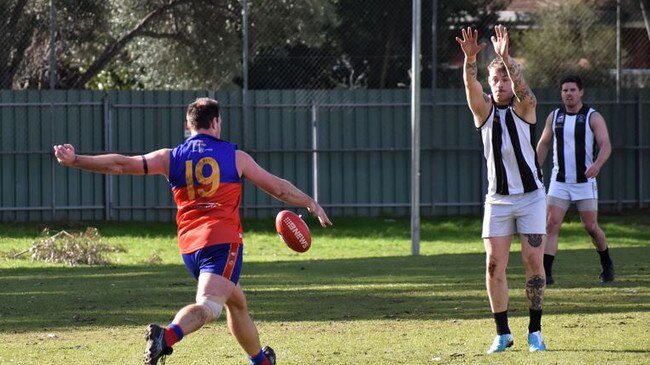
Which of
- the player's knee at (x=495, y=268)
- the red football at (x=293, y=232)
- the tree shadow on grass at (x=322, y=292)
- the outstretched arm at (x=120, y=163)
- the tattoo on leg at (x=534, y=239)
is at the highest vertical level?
the outstretched arm at (x=120, y=163)

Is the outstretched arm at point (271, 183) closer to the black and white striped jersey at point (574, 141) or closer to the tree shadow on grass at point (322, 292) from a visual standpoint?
the tree shadow on grass at point (322, 292)

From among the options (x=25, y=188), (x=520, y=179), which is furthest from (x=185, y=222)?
(x=25, y=188)

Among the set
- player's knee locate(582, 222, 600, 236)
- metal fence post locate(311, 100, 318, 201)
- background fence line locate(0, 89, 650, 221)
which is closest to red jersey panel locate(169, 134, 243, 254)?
player's knee locate(582, 222, 600, 236)

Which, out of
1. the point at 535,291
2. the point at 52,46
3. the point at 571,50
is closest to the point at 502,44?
the point at 535,291

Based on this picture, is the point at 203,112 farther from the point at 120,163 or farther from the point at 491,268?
the point at 491,268

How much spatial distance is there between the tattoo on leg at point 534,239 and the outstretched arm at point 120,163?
268cm

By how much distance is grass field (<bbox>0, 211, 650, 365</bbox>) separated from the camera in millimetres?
9477

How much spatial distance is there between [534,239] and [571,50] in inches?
721

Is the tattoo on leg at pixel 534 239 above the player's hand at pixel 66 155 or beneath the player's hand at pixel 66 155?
beneath

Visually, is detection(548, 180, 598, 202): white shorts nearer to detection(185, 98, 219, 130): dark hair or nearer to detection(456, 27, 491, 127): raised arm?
detection(456, 27, 491, 127): raised arm

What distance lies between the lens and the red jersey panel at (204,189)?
8.21 meters

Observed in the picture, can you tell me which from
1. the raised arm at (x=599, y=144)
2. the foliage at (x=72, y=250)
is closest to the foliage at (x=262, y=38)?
the foliage at (x=72, y=250)

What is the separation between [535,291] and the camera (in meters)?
9.45

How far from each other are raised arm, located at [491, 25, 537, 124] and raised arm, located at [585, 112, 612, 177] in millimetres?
3945
